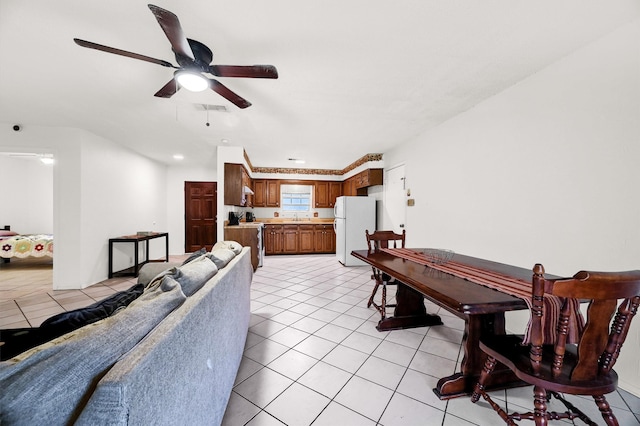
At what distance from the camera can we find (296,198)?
7.04 metres

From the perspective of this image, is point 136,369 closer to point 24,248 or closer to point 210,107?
point 210,107

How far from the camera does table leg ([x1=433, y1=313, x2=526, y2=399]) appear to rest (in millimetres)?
1572

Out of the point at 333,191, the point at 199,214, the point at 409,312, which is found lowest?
the point at 409,312

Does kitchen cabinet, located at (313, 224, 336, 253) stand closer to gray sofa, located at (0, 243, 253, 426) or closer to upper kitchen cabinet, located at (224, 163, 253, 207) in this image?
upper kitchen cabinet, located at (224, 163, 253, 207)

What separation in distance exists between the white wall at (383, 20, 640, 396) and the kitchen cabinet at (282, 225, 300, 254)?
13.2 feet

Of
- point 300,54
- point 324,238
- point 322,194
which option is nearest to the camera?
point 300,54

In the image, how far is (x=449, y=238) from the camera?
321 centimetres

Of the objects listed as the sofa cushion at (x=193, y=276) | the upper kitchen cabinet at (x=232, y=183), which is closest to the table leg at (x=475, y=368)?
the sofa cushion at (x=193, y=276)

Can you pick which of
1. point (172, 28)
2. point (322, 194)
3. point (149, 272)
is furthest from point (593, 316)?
point (322, 194)

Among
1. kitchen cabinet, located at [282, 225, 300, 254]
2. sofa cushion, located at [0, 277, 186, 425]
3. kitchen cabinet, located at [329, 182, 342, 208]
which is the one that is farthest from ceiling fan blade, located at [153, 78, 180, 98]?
kitchen cabinet, located at [329, 182, 342, 208]

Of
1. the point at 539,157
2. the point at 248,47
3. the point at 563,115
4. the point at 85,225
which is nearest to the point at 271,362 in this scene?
the point at 248,47

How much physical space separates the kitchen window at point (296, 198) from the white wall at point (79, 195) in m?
3.67

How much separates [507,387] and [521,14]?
2430 mm

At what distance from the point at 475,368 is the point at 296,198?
588 centimetres
